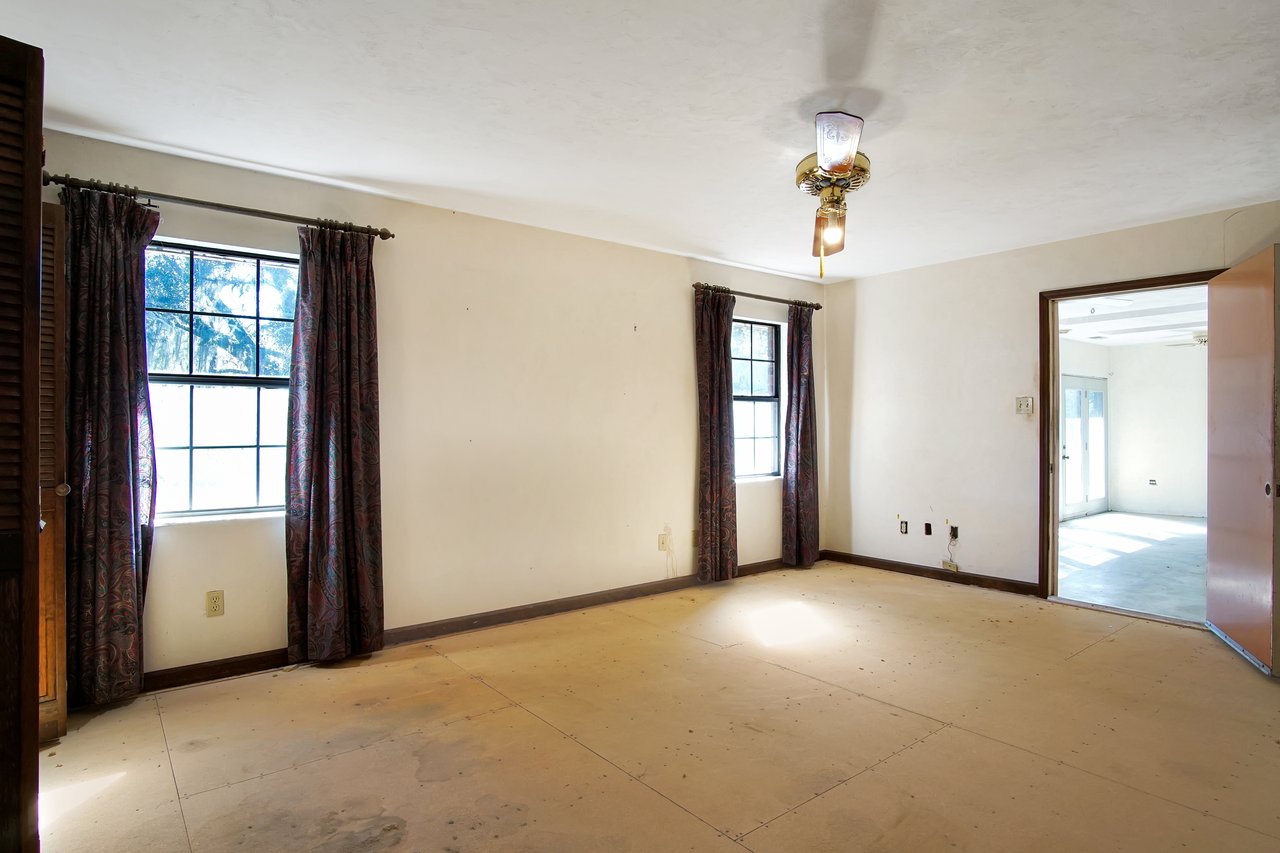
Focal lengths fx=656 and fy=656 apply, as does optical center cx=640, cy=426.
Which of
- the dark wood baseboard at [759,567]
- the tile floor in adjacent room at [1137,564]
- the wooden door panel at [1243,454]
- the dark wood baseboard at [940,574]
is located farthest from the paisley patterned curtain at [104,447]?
the tile floor in adjacent room at [1137,564]

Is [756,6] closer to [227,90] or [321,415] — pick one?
[227,90]

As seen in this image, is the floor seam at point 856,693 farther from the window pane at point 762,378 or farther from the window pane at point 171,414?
the window pane at point 171,414

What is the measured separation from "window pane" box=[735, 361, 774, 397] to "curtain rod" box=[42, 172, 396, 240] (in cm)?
330

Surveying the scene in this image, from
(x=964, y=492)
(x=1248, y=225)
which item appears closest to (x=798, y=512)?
(x=964, y=492)

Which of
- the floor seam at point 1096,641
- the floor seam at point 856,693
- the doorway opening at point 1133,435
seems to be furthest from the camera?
the doorway opening at point 1133,435

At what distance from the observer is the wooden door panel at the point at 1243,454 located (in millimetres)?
3336

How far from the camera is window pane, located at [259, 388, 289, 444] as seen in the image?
3.49 metres

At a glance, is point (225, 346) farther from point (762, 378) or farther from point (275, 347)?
point (762, 378)

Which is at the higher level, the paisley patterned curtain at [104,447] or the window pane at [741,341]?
the window pane at [741,341]

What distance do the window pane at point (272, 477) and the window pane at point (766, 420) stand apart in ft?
12.4

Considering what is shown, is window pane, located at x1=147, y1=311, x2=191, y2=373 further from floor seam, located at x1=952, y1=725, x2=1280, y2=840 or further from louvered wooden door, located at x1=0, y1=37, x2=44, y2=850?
floor seam, located at x1=952, y1=725, x2=1280, y2=840

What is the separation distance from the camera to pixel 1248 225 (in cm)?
394

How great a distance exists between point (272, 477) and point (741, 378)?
146 inches

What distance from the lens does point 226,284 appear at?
11.2ft
